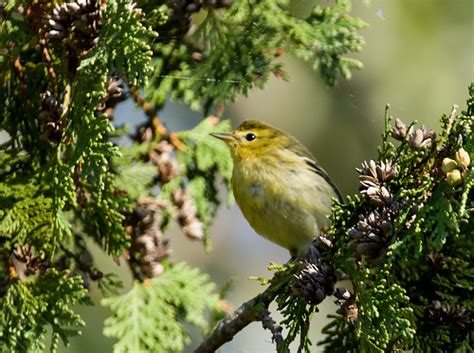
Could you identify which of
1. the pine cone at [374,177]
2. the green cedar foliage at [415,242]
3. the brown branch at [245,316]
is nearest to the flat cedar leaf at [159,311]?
the brown branch at [245,316]

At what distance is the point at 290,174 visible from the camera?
12.9ft

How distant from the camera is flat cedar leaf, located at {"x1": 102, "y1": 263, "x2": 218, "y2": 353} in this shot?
3.15m

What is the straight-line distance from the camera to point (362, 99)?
6.82 meters

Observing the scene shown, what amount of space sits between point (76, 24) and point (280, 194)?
1.47 metres

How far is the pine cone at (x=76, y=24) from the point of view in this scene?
2.58 m

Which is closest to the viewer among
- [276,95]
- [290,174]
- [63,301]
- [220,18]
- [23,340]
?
[63,301]

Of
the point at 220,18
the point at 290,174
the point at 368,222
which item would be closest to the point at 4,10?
the point at 220,18

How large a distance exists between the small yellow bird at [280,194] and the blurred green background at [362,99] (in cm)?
235

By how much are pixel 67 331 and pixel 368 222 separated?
3.54 feet

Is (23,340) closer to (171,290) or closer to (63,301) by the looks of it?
(63,301)

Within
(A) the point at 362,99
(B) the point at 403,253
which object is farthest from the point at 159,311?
(A) the point at 362,99

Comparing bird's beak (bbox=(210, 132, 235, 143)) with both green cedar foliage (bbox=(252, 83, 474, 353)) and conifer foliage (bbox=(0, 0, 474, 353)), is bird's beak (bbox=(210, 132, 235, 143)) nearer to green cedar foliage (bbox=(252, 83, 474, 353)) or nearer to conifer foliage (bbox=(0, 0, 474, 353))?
conifer foliage (bbox=(0, 0, 474, 353))

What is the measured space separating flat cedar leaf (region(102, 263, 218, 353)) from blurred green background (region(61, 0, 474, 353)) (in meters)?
2.82

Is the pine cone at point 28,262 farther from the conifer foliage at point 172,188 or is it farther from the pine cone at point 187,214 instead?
the pine cone at point 187,214
